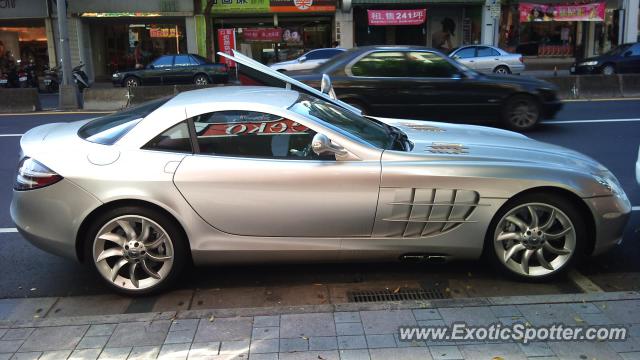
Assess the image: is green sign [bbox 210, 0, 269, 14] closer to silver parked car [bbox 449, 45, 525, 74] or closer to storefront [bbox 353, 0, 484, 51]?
storefront [bbox 353, 0, 484, 51]

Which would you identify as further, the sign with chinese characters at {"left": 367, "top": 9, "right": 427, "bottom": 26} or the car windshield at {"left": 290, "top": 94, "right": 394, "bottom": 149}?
Answer: the sign with chinese characters at {"left": 367, "top": 9, "right": 427, "bottom": 26}

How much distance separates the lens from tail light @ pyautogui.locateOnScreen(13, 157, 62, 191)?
392cm

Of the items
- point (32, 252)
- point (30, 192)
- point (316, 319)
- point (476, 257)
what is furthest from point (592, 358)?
point (32, 252)

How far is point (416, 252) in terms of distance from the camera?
4059 mm

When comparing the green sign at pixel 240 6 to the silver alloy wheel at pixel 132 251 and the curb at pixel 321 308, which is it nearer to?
the silver alloy wheel at pixel 132 251

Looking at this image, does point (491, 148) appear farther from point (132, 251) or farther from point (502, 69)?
point (502, 69)

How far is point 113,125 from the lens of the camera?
432cm

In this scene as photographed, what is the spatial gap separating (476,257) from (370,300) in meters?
0.81

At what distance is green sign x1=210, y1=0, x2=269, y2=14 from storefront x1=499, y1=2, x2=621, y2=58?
1165 cm

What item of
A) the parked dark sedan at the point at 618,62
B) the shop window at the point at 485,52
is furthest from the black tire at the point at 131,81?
the parked dark sedan at the point at 618,62

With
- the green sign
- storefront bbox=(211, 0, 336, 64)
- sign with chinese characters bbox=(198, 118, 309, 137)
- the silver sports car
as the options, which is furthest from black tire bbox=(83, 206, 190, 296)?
the green sign

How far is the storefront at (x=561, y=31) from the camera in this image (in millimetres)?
28391

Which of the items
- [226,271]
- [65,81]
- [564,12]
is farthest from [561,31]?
[226,271]

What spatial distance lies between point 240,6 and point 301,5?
2810 mm
